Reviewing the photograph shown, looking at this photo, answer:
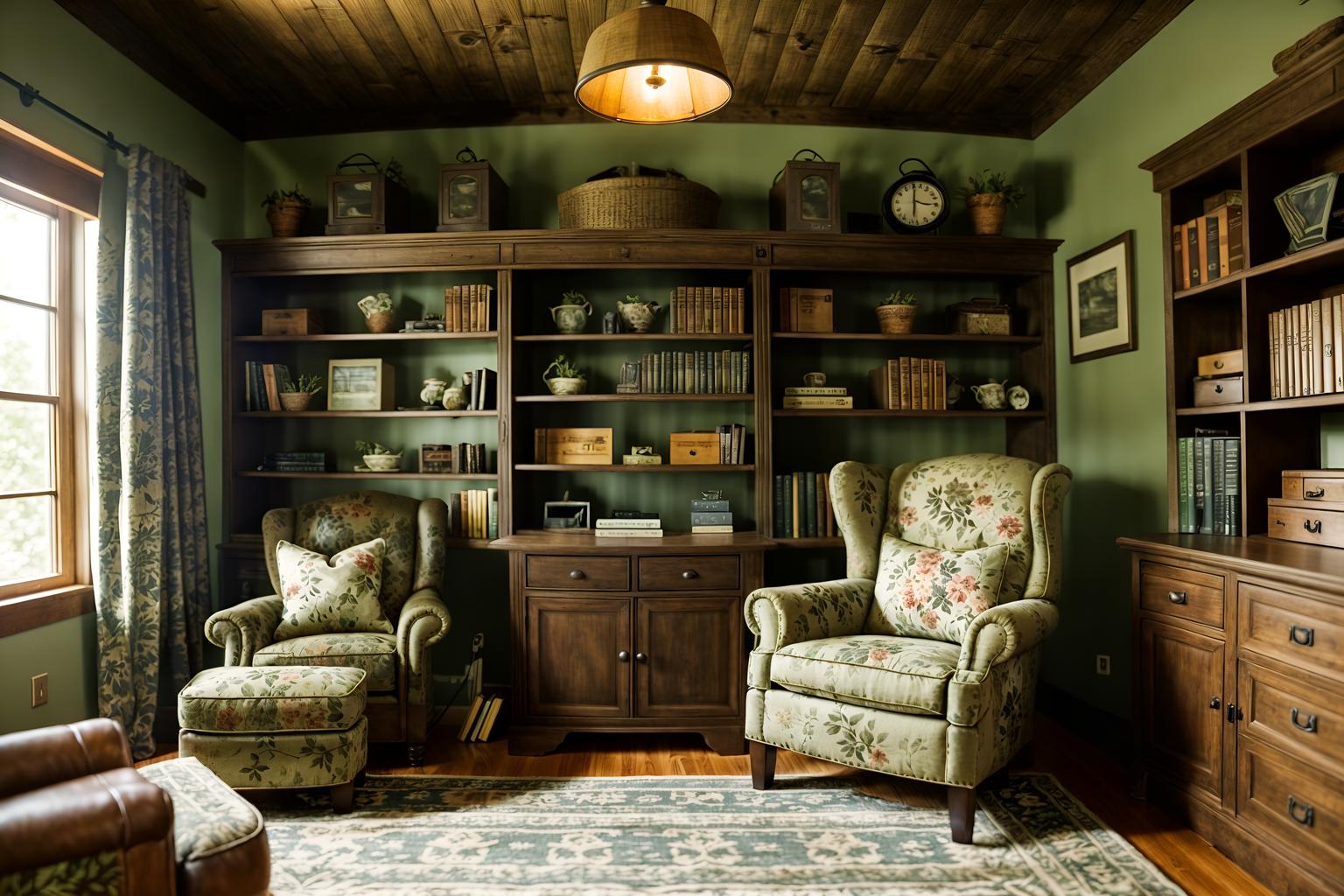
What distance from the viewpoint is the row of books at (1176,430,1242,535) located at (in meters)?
2.50

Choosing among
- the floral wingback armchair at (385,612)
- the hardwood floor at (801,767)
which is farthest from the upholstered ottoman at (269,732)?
the hardwood floor at (801,767)

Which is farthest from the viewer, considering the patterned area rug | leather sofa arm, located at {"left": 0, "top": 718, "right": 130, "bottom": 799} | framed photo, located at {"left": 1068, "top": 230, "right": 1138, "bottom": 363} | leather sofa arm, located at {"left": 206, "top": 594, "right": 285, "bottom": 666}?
framed photo, located at {"left": 1068, "top": 230, "right": 1138, "bottom": 363}

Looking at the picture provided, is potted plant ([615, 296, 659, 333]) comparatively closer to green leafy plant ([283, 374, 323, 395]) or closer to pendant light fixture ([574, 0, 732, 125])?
pendant light fixture ([574, 0, 732, 125])

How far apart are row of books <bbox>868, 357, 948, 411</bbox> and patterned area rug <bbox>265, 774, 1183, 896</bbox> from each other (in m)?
1.55

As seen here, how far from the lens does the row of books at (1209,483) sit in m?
2.50

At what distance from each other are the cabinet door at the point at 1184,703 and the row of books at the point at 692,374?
179 cm

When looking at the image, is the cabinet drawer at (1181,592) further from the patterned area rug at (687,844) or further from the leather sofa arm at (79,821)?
the leather sofa arm at (79,821)

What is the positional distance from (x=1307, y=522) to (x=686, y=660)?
2.05 meters

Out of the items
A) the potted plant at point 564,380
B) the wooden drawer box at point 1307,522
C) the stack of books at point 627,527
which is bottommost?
the stack of books at point 627,527

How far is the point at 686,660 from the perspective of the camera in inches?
124

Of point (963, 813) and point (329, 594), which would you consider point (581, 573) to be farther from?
point (963, 813)

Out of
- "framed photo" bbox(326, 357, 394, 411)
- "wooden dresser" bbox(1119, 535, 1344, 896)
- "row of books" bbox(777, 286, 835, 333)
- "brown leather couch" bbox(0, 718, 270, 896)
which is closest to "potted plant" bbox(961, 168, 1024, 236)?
"row of books" bbox(777, 286, 835, 333)

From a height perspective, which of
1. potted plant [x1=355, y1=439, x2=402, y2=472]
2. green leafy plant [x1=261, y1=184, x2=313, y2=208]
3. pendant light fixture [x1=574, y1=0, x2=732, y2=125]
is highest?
green leafy plant [x1=261, y1=184, x2=313, y2=208]

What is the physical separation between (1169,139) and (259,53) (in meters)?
3.54
